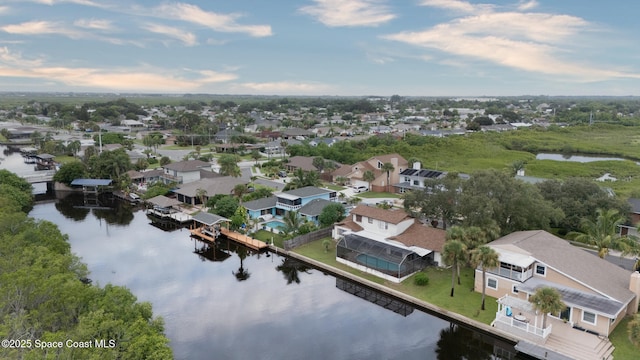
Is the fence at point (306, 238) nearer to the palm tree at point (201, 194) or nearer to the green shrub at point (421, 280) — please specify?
the green shrub at point (421, 280)

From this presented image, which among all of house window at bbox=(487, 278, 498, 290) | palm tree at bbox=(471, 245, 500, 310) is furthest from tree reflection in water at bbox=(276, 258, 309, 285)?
house window at bbox=(487, 278, 498, 290)

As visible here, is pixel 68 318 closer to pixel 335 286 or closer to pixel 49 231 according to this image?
pixel 49 231

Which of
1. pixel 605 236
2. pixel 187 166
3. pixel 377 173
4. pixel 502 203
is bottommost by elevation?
pixel 605 236

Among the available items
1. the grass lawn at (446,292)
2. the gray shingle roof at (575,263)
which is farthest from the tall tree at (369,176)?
the gray shingle roof at (575,263)

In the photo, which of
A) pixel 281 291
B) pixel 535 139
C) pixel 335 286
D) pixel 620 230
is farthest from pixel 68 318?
pixel 535 139

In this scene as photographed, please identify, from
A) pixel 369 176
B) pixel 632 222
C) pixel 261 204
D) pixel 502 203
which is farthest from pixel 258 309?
pixel 632 222

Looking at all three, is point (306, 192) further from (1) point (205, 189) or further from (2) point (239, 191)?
(1) point (205, 189)
